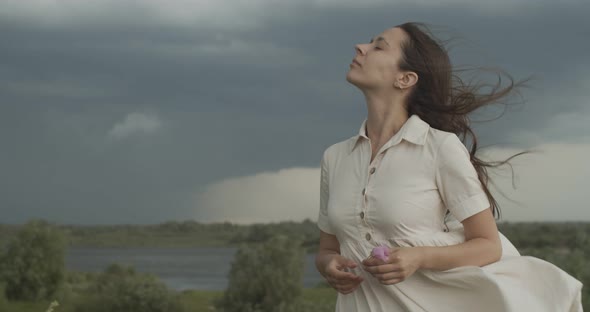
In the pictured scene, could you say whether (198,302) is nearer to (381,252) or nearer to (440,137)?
(440,137)

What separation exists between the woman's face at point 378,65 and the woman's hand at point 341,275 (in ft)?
3.01

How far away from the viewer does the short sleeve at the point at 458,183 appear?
180 inches

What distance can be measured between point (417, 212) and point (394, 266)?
44cm

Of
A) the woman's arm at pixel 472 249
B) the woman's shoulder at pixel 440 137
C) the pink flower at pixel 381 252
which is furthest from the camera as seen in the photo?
the woman's shoulder at pixel 440 137

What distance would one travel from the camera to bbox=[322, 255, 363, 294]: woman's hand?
4609mm

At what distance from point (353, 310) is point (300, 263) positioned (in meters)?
28.4

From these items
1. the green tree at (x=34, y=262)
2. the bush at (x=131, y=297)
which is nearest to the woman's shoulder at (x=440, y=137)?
the green tree at (x=34, y=262)

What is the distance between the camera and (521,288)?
458cm

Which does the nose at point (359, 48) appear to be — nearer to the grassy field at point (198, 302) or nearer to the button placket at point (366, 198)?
the button placket at point (366, 198)

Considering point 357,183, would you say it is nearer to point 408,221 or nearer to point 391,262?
point 408,221

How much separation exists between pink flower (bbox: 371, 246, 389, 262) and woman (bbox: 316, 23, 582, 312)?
33mm

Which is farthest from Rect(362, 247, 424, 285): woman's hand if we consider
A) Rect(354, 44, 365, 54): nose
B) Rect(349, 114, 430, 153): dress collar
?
Rect(354, 44, 365, 54): nose

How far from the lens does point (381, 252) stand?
4273 millimetres

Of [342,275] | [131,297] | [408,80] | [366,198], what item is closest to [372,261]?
[342,275]
